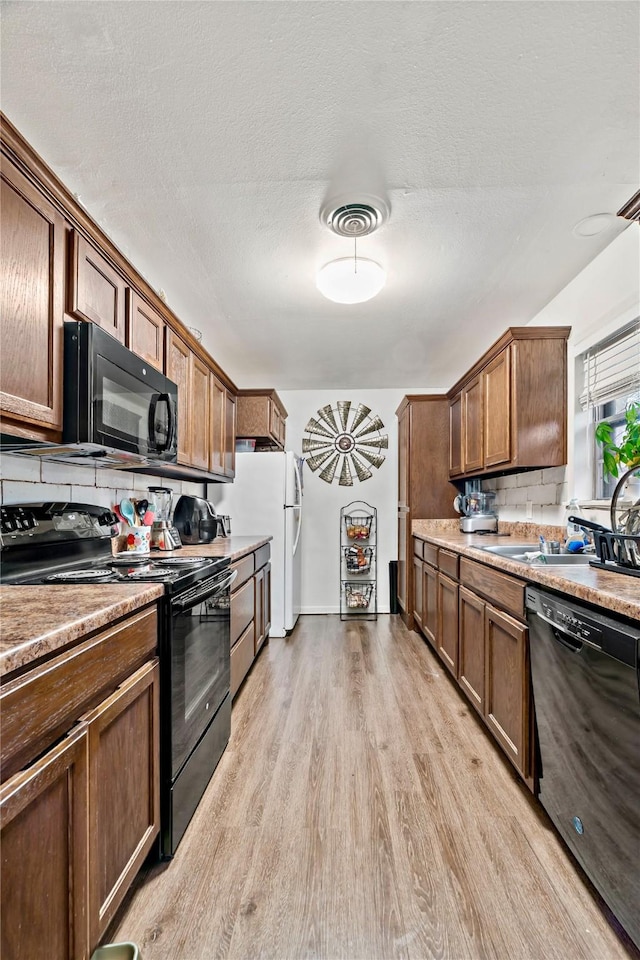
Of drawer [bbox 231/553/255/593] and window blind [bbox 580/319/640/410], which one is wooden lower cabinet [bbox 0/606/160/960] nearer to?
drawer [bbox 231/553/255/593]

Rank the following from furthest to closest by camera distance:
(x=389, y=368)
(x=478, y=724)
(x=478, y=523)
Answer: (x=389, y=368) → (x=478, y=523) → (x=478, y=724)

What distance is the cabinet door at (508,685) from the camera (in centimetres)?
177

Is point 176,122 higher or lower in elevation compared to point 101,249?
higher

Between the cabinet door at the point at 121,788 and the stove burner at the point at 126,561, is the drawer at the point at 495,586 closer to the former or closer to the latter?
the cabinet door at the point at 121,788

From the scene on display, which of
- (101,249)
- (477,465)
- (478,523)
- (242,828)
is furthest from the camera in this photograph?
(478,523)

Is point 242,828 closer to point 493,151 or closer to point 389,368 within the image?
point 493,151

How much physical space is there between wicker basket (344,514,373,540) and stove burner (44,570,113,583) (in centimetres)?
322

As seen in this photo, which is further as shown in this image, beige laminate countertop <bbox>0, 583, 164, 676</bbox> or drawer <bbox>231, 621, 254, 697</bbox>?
drawer <bbox>231, 621, 254, 697</bbox>

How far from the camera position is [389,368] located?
435 cm

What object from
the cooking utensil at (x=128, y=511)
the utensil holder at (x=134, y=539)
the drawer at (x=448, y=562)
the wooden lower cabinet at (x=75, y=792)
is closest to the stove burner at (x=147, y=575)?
the wooden lower cabinet at (x=75, y=792)

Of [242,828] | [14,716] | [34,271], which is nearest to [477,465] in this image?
[242,828]

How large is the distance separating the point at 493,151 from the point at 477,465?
86.1 inches

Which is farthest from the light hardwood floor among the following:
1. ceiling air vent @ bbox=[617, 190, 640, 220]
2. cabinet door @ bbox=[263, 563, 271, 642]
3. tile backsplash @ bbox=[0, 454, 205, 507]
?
ceiling air vent @ bbox=[617, 190, 640, 220]

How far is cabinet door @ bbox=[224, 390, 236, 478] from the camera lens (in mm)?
3617
